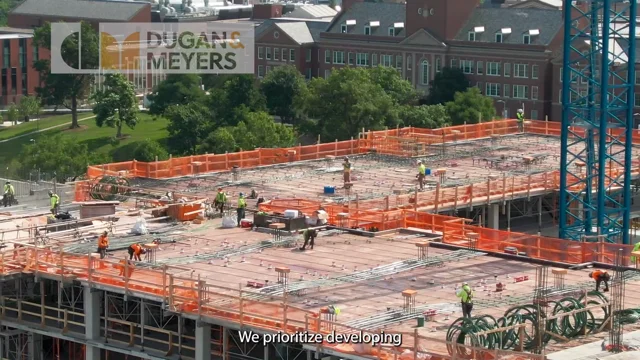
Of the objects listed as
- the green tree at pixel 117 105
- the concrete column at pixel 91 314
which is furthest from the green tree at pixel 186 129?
the concrete column at pixel 91 314

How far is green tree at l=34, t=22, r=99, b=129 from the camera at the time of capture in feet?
587

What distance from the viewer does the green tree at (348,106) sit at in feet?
444

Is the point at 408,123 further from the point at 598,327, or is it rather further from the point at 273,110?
the point at 598,327

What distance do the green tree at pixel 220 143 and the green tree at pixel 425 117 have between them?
54.0 feet

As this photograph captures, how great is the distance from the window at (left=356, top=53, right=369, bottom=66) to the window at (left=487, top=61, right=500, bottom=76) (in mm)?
16005

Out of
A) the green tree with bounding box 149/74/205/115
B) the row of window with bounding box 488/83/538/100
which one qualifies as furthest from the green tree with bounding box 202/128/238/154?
the row of window with bounding box 488/83/538/100

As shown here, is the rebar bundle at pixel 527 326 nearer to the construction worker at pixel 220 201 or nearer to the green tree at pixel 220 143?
the construction worker at pixel 220 201

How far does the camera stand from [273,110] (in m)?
169

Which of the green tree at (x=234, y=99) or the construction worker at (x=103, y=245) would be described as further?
the green tree at (x=234, y=99)

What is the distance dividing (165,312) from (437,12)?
12239 cm

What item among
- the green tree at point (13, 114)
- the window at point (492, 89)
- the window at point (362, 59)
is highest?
the window at point (362, 59)

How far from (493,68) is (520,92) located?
15.5 feet

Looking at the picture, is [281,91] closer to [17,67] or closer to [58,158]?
[17,67]

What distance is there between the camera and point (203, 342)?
52.9 metres
